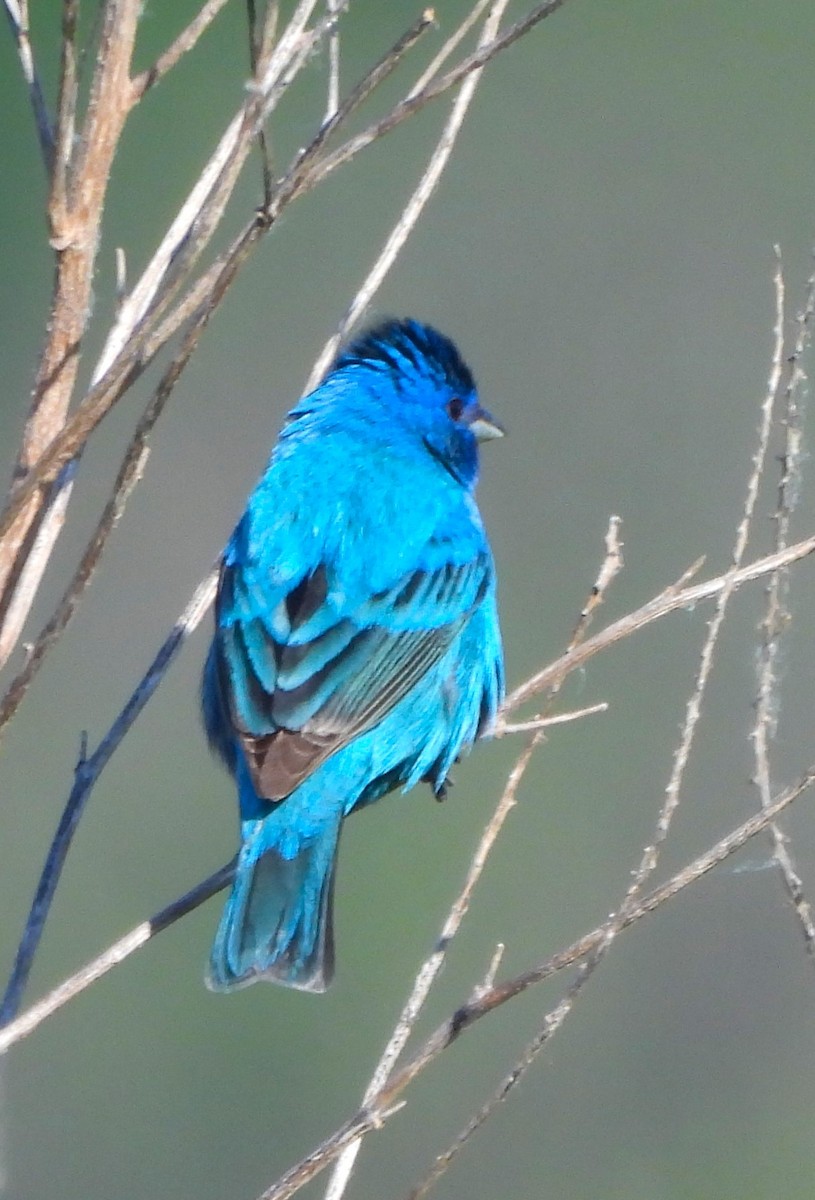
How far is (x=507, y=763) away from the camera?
10.3m

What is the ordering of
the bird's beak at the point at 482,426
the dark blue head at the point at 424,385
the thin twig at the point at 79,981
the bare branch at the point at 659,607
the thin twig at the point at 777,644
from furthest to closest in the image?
1. the bird's beak at the point at 482,426
2. the dark blue head at the point at 424,385
3. the bare branch at the point at 659,607
4. the thin twig at the point at 777,644
5. the thin twig at the point at 79,981

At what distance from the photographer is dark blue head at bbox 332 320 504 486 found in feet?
14.8

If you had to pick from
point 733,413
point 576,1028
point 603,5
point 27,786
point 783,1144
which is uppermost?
point 603,5

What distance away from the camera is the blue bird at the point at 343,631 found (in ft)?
11.3

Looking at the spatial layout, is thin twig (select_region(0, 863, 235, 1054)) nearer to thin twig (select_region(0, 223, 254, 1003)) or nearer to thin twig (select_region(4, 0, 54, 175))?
thin twig (select_region(0, 223, 254, 1003))

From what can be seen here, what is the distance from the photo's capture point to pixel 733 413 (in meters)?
10.8

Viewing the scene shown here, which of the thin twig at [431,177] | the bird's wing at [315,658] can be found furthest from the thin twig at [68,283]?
the bird's wing at [315,658]

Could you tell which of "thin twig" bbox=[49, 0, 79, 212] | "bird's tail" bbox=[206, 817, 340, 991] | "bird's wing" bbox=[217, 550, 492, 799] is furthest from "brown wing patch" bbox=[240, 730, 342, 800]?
"thin twig" bbox=[49, 0, 79, 212]

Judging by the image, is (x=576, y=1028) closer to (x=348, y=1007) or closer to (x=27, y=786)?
(x=348, y=1007)

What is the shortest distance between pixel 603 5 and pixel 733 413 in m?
6.55

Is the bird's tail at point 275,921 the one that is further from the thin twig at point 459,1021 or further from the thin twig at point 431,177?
the thin twig at point 431,177

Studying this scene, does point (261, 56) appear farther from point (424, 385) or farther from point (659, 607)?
point (424, 385)

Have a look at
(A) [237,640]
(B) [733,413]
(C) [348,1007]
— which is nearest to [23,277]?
(B) [733,413]

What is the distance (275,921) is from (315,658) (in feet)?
1.77
